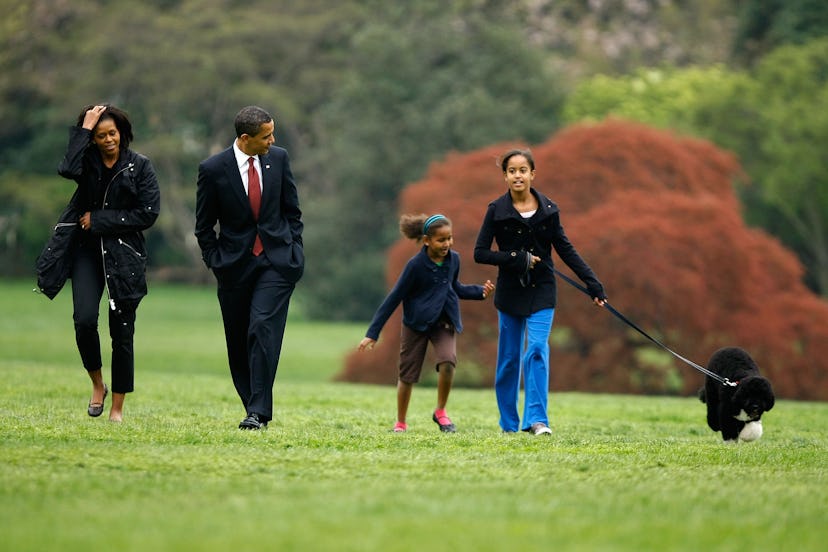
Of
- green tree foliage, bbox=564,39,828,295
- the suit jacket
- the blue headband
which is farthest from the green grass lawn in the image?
green tree foliage, bbox=564,39,828,295

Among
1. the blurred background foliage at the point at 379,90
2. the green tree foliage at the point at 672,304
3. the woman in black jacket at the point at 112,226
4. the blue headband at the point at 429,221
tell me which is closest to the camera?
the woman in black jacket at the point at 112,226

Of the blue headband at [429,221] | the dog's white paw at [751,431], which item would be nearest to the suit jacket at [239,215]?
the blue headband at [429,221]

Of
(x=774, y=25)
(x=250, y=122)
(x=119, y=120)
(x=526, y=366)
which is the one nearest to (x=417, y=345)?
(x=526, y=366)

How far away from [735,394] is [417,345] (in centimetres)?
236

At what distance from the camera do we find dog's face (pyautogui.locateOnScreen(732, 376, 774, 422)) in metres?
9.76

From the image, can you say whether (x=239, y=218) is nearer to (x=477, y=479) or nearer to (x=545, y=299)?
(x=545, y=299)

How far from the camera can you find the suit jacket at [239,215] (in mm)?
9609

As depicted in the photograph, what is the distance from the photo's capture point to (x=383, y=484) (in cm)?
706

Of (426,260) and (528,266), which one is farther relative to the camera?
(426,260)

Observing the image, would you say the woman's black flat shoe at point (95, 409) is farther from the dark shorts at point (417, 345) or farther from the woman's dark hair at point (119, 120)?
the dark shorts at point (417, 345)

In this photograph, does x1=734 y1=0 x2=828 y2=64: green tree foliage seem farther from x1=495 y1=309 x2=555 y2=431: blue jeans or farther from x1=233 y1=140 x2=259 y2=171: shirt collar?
x1=233 y1=140 x2=259 y2=171: shirt collar

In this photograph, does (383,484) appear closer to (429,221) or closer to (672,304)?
(429,221)

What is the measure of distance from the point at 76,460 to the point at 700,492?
3.31 metres

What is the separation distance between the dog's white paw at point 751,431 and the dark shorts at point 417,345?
2.17 metres
